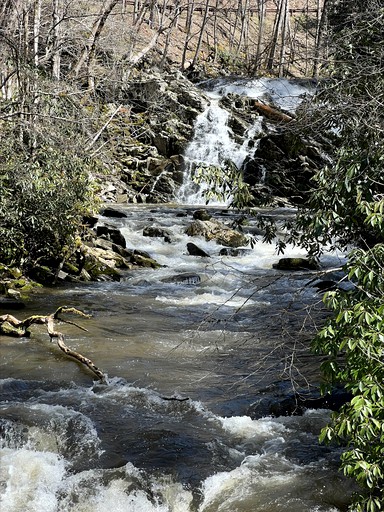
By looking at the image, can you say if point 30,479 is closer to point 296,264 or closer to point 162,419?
point 162,419

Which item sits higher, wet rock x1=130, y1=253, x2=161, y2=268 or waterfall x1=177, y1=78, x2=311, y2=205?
waterfall x1=177, y1=78, x2=311, y2=205

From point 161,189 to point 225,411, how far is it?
19.6 metres

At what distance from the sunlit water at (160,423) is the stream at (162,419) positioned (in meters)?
0.01

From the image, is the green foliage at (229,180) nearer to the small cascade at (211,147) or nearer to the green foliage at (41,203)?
the green foliage at (41,203)

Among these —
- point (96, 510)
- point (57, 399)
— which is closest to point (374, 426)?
point (96, 510)

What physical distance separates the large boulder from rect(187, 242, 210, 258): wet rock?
1.31 meters

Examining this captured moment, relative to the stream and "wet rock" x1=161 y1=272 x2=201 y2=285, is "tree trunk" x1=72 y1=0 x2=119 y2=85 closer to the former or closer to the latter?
"wet rock" x1=161 y1=272 x2=201 y2=285

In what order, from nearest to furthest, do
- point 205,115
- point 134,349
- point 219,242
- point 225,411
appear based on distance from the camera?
point 225,411, point 134,349, point 219,242, point 205,115

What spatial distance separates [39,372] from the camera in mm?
7812

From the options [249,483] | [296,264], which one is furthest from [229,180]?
[296,264]

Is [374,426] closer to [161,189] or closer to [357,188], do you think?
[357,188]

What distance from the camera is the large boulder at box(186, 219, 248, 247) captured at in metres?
17.6

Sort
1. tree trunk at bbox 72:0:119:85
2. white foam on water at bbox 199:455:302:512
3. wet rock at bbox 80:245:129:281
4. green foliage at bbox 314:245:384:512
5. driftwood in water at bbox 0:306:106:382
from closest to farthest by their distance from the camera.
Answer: green foliage at bbox 314:245:384:512
white foam on water at bbox 199:455:302:512
driftwood in water at bbox 0:306:106:382
wet rock at bbox 80:245:129:281
tree trunk at bbox 72:0:119:85

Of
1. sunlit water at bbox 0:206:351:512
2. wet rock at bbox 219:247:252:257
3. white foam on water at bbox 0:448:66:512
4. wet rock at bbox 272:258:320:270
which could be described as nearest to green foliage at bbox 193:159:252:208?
sunlit water at bbox 0:206:351:512
